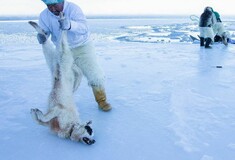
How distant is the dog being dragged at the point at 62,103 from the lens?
308cm

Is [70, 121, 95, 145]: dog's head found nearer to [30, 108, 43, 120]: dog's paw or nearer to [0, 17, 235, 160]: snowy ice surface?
[0, 17, 235, 160]: snowy ice surface

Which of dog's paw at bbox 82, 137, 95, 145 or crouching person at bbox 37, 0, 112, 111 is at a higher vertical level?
crouching person at bbox 37, 0, 112, 111

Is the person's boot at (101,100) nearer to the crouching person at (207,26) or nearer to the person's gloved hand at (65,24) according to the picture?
the person's gloved hand at (65,24)

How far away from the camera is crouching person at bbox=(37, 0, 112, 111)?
11.1 ft

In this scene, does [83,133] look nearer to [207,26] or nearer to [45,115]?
[45,115]

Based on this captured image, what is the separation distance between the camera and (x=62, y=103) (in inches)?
127

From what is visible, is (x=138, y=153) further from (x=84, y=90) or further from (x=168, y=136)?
(x=84, y=90)

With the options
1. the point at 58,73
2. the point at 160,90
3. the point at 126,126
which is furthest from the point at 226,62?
the point at 58,73

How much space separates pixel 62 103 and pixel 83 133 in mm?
394

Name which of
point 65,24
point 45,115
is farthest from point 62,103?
point 65,24

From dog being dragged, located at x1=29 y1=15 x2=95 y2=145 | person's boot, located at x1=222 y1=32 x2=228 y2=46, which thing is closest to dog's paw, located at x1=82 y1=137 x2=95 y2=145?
dog being dragged, located at x1=29 y1=15 x2=95 y2=145

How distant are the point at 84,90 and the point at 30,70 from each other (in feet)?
7.01

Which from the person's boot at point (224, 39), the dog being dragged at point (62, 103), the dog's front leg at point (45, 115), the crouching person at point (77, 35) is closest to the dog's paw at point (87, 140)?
the dog being dragged at point (62, 103)

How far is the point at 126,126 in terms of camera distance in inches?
140
